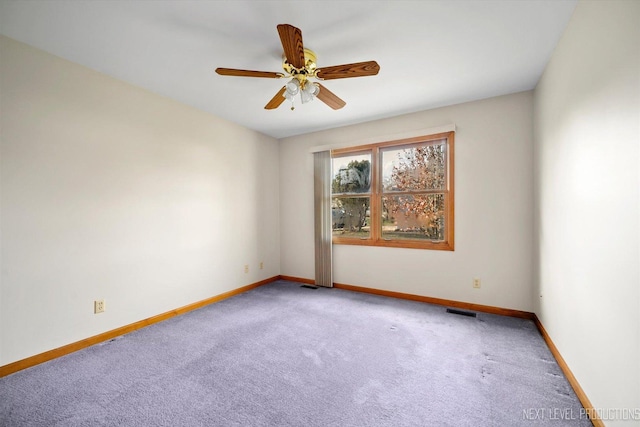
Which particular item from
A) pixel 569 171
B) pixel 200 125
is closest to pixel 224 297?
pixel 200 125

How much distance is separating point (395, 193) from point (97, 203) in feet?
11.6

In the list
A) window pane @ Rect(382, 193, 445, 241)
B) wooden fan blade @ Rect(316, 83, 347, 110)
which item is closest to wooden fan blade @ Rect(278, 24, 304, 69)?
wooden fan blade @ Rect(316, 83, 347, 110)

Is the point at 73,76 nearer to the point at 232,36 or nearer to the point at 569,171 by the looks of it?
the point at 232,36

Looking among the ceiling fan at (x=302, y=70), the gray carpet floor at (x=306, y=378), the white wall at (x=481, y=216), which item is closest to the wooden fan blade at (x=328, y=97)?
the ceiling fan at (x=302, y=70)

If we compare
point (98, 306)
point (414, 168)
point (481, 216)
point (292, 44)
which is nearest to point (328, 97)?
point (292, 44)

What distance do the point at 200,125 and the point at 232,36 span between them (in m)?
1.74

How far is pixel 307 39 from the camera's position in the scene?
202cm

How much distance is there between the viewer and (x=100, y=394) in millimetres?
1762

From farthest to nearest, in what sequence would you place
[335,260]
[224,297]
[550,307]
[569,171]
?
[335,260] → [224,297] → [550,307] → [569,171]

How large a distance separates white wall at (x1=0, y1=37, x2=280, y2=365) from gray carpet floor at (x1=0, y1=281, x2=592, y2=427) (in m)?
0.42

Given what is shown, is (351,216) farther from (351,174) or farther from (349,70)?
(349,70)

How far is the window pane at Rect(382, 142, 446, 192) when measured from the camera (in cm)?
349

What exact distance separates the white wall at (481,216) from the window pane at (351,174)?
0.36 meters

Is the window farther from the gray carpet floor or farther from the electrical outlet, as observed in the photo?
the electrical outlet
